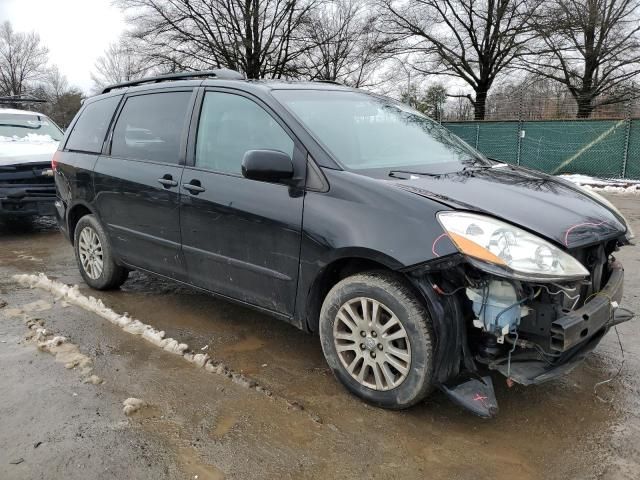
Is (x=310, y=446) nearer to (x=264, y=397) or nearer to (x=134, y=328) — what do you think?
(x=264, y=397)

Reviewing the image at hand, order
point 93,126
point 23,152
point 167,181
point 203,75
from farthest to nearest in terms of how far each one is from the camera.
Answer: point 23,152
point 93,126
point 203,75
point 167,181

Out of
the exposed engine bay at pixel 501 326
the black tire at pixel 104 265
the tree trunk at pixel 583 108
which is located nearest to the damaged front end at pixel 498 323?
the exposed engine bay at pixel 501 326

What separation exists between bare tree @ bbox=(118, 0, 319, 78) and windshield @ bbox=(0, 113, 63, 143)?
17.2 metres

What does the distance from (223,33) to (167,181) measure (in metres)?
24.3

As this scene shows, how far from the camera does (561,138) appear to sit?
17109 millimetres

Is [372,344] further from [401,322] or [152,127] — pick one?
[152,127]

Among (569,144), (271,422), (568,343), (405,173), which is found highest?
(569,144)

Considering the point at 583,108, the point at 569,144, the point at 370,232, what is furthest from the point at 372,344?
the point at 583,108

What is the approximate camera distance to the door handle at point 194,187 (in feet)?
11.7

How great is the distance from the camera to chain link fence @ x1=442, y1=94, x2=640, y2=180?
15.5 meters

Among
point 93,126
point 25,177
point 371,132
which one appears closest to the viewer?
point 371,132

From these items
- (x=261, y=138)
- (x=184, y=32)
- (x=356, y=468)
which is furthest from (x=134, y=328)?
(x=184, y=32)

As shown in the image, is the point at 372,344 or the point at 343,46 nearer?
the point at 372,344

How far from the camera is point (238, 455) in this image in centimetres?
250
